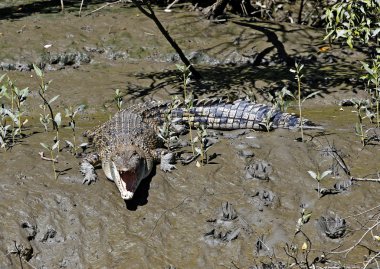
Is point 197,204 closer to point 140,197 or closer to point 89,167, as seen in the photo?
point 140,197

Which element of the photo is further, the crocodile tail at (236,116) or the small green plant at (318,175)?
the crocodile tail at (236,116)

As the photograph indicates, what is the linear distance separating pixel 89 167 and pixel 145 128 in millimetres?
1420

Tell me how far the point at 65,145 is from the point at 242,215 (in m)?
2.36

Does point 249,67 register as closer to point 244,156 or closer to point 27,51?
point 27,51

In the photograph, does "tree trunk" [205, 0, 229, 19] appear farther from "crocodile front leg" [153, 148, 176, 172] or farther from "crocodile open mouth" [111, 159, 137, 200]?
"crocodile open mouth" [111, 159, 137, 200]

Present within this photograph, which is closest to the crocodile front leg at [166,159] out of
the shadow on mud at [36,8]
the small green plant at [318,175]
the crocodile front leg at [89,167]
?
the crocodile front leg at [89,167]

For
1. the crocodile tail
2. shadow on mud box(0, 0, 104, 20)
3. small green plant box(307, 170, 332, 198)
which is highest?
small green plant box(307, 170, 332, 198)

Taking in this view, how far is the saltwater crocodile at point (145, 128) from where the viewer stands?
23.1 feet

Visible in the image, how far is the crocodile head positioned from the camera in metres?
6.76

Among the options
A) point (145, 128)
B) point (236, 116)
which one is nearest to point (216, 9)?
point (236, 116)

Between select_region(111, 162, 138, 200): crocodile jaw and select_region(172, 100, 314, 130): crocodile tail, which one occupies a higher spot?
select_region(111, 162, 138, 200): crocodile jaw

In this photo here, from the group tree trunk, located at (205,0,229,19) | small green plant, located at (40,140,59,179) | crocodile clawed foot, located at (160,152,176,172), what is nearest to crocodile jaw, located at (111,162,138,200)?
crocodile clawed foot, located at (160,152,176,172)

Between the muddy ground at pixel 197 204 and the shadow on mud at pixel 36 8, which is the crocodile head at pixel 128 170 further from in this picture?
the shadow on mud at pixel 36 8

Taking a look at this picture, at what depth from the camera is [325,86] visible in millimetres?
10773
